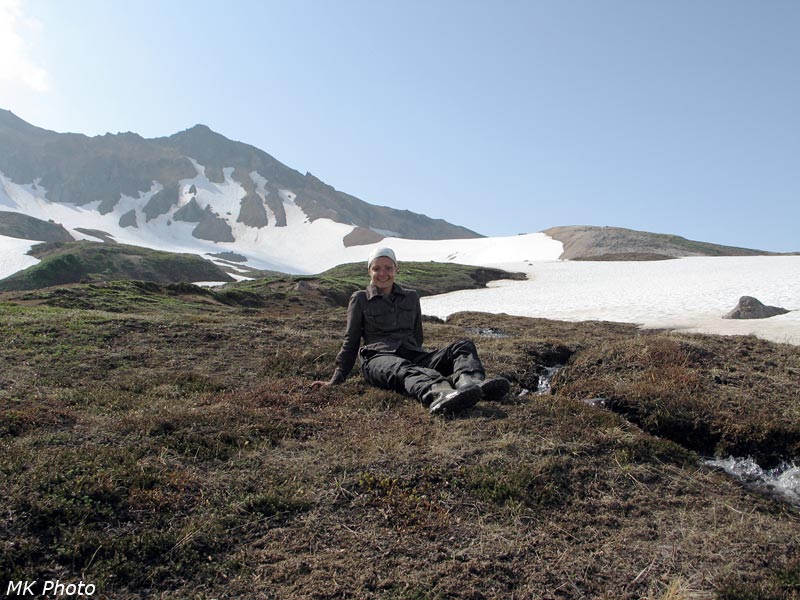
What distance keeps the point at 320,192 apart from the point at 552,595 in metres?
180

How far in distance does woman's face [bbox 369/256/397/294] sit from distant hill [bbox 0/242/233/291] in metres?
36.3

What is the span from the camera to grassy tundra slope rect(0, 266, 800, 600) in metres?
3.24

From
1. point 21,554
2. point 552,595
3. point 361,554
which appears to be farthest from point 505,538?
point 21,554

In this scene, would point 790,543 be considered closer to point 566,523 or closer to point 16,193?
→ point 566,523

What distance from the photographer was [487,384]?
6.14 m

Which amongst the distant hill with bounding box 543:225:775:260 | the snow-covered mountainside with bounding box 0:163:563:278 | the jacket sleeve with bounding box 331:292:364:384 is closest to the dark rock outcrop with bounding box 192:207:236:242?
the snow-covered mountainside with bounding box 0:163:563:278

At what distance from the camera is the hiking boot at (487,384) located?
6137 millimetres

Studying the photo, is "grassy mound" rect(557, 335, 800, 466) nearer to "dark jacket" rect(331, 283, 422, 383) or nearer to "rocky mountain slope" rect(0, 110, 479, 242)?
"dark jacket" rect(331, 283, 422, 383)

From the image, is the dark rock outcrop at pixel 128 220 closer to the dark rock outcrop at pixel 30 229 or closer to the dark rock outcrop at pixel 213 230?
the dark rock outcrop at pixel 213 230

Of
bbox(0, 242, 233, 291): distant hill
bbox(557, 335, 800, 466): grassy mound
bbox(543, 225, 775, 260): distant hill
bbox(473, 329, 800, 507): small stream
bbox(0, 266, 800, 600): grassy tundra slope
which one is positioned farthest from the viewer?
bbox(543, 225, 775, 260): distant hill

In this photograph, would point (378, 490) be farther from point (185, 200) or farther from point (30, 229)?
point (185, 200)

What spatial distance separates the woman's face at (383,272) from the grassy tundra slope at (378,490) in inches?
59.2

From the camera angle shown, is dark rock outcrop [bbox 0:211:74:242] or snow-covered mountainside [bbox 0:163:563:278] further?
snow-covered mountainside [bbox 0:163:563:278]

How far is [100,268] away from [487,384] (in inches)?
1908
